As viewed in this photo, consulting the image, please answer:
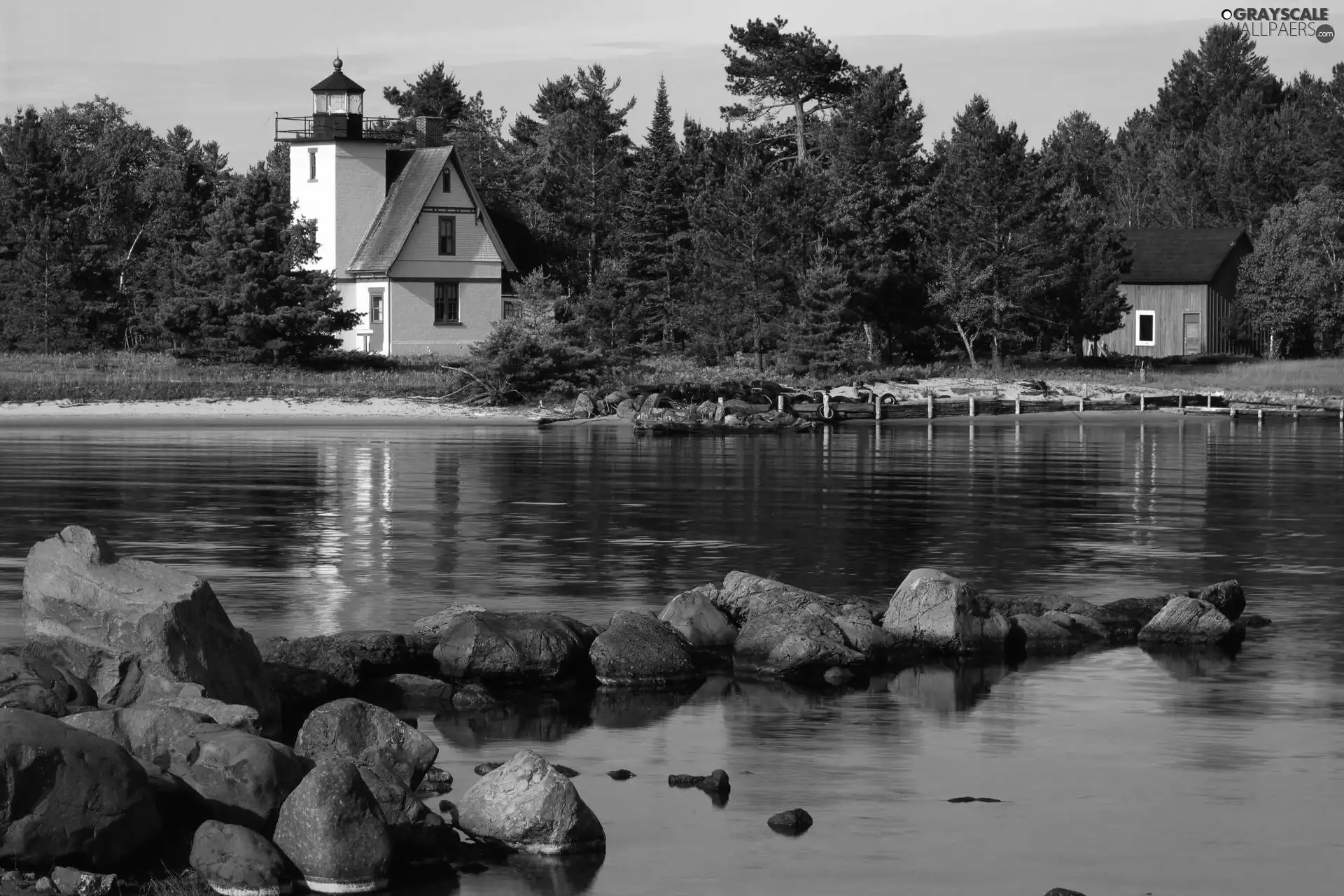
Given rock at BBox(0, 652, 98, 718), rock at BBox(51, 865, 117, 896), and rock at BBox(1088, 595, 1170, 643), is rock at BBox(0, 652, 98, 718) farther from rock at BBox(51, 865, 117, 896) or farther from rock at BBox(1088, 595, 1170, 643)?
rock at BBox(1088, 595, 1170, 643)

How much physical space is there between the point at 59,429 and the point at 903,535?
38182 millimetres

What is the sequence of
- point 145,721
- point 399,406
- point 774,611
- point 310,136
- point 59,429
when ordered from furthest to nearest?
point 310,136 → point 399,406 → point 59,429 → point 774,611 → point 145,721

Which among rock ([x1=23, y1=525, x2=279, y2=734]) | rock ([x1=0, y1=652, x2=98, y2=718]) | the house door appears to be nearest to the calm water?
rock ([x1=23, y1=525, x2=279, y2=734])

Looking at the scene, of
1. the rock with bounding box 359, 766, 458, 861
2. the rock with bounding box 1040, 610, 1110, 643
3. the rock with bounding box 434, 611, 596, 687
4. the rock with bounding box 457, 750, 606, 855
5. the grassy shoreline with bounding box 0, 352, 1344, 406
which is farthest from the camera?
the grassy shoreline with bounding box 0, 352, 1344, 406

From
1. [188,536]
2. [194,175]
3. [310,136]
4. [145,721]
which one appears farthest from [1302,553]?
[194,175]

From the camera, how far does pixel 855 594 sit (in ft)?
75.5

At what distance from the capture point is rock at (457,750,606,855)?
40.3 feet

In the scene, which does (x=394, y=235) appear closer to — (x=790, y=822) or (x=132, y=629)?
(x=132, y=629)

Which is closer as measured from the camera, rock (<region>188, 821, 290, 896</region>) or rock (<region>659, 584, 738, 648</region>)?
rock (<region>188, 821, 290, 896</region>)

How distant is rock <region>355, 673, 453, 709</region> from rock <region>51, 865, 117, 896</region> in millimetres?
5769

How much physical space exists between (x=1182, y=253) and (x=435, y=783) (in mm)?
79140

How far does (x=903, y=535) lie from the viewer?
29.5 m

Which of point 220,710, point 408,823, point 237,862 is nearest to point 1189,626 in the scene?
point 408,823

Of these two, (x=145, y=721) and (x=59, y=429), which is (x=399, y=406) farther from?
(x=145, y=721)
